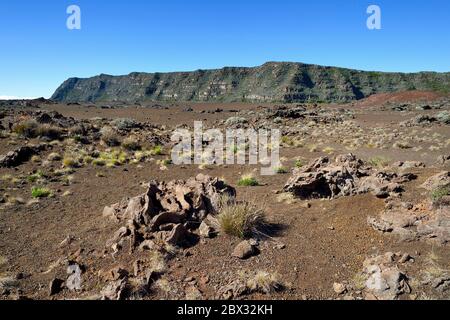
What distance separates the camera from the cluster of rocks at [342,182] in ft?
33.0

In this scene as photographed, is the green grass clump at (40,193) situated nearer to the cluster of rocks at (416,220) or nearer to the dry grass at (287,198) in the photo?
the dry grass at (287,198)

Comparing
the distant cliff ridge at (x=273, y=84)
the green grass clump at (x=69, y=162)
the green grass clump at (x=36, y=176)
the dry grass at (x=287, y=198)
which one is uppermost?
the distant cliff ridge at (x=273, y=84)

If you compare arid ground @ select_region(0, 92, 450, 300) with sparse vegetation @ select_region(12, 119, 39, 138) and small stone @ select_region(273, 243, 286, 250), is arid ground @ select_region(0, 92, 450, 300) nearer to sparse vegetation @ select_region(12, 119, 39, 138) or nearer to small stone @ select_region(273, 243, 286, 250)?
small stone @ select_region(273, 243, 286, 250)

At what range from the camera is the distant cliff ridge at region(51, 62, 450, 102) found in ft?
397

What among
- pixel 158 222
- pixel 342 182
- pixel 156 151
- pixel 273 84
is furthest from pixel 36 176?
pixel 273 84

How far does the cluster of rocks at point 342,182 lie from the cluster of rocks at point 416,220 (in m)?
0.89

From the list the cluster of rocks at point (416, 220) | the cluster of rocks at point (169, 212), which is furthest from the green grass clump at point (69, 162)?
the cluster of rocks at point (416, 220)

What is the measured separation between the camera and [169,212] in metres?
8.88

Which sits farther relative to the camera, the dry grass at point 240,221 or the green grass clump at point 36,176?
the green grass clump at point 36,176

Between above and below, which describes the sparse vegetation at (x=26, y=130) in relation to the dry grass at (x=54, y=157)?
above

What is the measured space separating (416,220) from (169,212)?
17.7 ft
